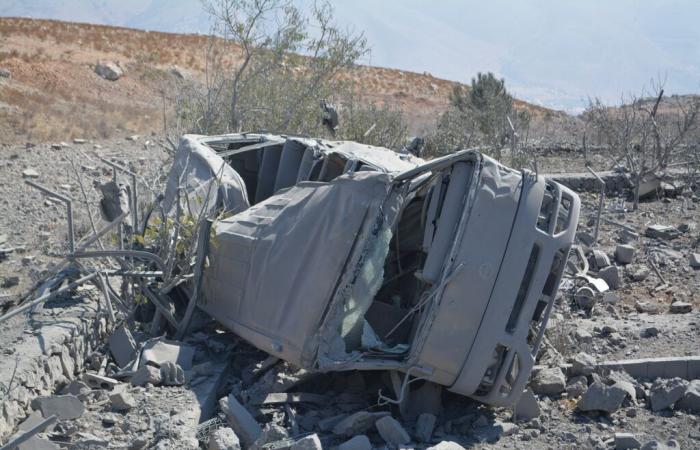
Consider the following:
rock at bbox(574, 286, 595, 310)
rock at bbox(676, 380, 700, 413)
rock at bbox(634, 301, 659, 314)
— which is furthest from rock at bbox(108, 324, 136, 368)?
rock at bbox(634, 301, 659, 314)

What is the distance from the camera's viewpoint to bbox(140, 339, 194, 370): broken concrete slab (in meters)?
5.83

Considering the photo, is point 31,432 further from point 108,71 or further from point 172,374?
point 108,71

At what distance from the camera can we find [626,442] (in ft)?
16.7

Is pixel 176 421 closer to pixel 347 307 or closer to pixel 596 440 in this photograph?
pixel 347 307

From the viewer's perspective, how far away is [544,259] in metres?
5.10

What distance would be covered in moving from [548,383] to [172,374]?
2656 millimetres

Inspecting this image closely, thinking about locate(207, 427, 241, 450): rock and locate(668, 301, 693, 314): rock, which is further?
locate(668, 301, 693, 314): rock

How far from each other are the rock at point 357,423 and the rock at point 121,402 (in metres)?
1.29

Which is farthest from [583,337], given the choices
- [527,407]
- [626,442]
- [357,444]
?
[357,444]

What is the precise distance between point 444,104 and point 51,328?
1465 inches

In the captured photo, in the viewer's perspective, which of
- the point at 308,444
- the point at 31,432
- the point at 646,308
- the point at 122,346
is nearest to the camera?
the point at 31,432

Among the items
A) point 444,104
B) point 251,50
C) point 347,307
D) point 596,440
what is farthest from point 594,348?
point 444,104

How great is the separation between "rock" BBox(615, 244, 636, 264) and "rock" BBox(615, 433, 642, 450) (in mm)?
4652

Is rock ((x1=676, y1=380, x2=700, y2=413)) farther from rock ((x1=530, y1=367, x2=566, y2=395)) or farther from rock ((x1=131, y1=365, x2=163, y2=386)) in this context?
rock ((x1=131, y1=365, x2=163, y2=386))
